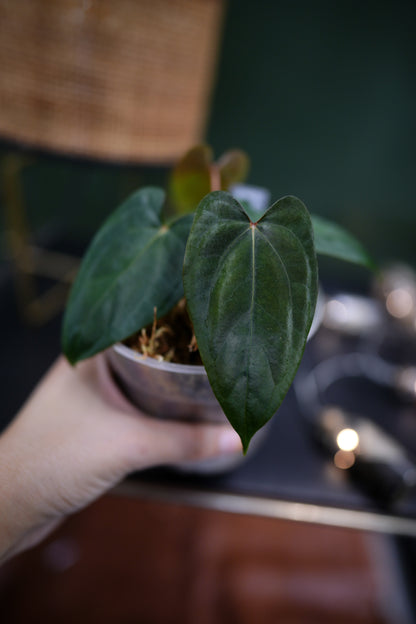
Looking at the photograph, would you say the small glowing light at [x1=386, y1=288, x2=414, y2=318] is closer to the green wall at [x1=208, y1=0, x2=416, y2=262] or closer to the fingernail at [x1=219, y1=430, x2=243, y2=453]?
the green wall at [x1=208, y1=0, x2=416, y2=262]

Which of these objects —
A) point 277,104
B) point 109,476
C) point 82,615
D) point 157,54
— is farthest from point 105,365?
point 277,104

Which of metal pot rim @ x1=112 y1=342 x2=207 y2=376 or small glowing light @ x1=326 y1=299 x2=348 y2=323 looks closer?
metal pot rim @ x1=112 y1=342 x2=207 y2=376

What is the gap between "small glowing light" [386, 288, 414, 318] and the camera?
844 mm

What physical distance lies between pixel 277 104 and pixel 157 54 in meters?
0.69

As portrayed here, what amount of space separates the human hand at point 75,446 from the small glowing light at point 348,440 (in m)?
0.19

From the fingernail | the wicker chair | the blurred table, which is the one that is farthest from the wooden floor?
the wicker chair

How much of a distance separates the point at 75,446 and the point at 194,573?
1.56ft

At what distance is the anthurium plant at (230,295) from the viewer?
0.72 ft

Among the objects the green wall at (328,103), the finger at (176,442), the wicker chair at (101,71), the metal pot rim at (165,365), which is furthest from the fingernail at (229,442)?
the green wall at (328,103)

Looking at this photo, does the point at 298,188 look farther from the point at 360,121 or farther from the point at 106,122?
the point at 106,122

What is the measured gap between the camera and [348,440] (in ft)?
1.73

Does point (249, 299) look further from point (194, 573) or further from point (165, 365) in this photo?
point (194, 573)

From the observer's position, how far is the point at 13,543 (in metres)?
0.34

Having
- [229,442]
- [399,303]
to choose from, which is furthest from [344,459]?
[399,303]
